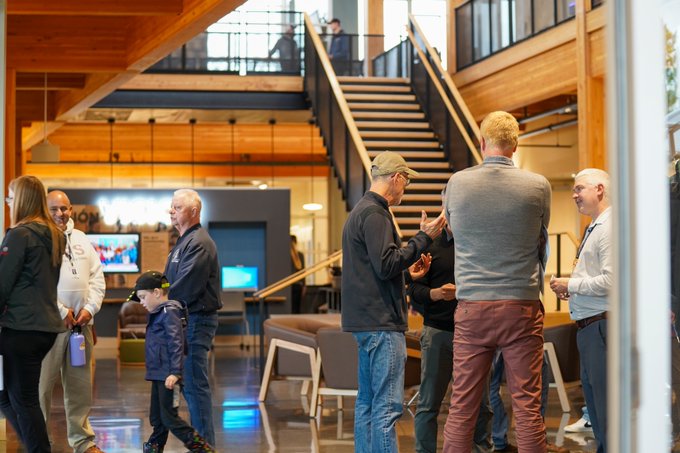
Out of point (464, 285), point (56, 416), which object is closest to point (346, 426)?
point (56, 416)

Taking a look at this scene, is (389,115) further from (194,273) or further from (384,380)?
(384,380)

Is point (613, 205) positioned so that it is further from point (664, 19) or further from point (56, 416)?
point (56, 416)

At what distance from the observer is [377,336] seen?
4.59m

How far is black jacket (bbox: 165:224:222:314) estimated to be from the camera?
556 cm

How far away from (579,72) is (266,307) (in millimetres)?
6626

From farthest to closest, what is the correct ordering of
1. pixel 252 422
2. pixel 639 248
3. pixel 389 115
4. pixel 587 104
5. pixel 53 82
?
pixel 389 115 < pixel 53 82 < pixel 587 104 < pixel 252 422 < pixel 639 248

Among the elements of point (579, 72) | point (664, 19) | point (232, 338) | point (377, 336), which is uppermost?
point (579, 72)

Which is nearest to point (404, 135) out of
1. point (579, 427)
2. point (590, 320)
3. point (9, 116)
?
point (9, 116)

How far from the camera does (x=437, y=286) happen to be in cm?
510

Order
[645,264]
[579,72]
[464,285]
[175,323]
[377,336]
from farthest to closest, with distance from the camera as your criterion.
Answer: [579,72], [175,323], [377,336], [464,285], [645,264]

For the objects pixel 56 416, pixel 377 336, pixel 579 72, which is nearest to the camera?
pixel 377 336

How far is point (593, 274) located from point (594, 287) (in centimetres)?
15

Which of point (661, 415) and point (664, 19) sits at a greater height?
point (664, 19)

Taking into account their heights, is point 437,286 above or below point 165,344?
above
